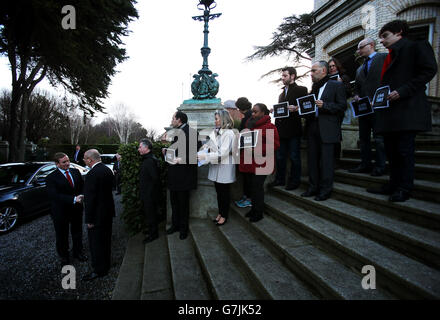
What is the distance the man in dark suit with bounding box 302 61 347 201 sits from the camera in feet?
10.2

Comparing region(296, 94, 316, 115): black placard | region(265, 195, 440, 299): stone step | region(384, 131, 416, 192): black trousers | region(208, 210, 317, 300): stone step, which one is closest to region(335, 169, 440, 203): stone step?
region(384, 131, 416, 192): black trousers

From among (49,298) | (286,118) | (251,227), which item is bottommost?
(49,298)

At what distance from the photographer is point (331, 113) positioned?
3.15m

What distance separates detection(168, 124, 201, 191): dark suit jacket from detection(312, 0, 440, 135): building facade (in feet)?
19.3

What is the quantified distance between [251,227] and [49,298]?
9.53 feet

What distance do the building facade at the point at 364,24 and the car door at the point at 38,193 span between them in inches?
393

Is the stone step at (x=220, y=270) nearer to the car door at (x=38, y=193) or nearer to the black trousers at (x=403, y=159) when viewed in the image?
the black trousers at (x=403, y=159)

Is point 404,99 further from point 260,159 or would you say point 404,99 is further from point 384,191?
point 260,159

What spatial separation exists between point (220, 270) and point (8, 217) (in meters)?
5.60

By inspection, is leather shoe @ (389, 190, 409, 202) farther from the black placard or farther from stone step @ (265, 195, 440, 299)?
the black placard
